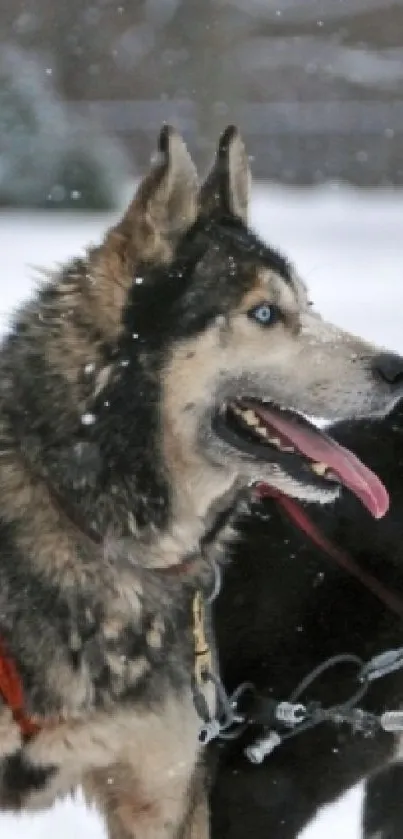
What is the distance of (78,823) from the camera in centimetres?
358

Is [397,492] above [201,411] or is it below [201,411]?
below

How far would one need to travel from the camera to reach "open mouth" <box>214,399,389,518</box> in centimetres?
262

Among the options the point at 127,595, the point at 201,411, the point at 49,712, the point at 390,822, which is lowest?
the point at 390,822

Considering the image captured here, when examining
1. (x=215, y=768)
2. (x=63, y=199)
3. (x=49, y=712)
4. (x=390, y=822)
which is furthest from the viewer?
(x=63, y=199)

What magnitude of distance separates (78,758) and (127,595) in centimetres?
37

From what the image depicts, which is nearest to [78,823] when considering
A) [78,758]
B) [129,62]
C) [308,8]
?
[78,758]

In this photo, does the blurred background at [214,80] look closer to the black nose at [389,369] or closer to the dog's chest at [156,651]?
the dog's chest at [156,651]

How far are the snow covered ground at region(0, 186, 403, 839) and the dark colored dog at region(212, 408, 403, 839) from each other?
2.39 ft

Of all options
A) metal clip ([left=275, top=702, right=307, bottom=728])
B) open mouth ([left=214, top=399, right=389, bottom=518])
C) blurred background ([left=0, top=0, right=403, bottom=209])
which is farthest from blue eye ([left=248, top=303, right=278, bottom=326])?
blurred background ([left=0, top=0, right=403, bottom=209])

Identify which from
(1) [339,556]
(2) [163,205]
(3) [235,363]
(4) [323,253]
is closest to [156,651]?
(1) [339,556]

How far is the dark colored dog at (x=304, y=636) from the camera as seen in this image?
2928mm

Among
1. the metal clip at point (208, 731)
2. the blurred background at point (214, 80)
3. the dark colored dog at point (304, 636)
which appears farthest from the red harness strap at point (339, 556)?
the blurred background at point (214, 80)

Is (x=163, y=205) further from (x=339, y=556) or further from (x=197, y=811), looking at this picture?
(x=197, y=811)

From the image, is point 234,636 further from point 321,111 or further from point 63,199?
point 321,111
